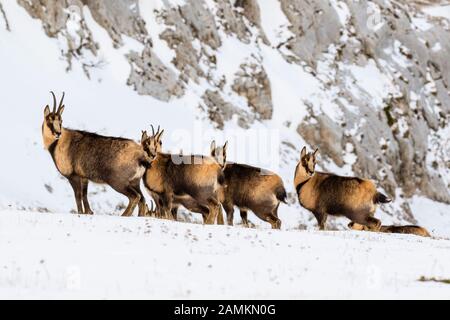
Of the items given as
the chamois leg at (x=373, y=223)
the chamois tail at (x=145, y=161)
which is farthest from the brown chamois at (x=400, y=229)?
the chamois tail at (x=145, y=161)

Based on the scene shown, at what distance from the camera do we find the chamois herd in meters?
15.9

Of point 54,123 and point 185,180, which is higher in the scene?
point 54,123

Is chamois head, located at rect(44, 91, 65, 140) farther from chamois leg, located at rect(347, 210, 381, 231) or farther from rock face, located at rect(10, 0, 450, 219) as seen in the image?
rock face, located at rect(10, 0, 450, 219)

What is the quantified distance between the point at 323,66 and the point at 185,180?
29.7 metres

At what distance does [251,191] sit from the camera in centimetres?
1841

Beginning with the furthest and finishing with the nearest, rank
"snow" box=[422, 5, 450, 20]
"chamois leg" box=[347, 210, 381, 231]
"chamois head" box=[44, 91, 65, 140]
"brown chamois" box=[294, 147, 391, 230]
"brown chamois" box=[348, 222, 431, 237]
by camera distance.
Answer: "snow" box=[422, 5, 450, 20] → "brown chamois" box=[348, 222, 431, 237] → "chamois leg" box=[347, 210, 381, 231] → "brown chamois" box=[294, 147, 391, 230] → "chamois head" box=[44, 91, 65, 140]

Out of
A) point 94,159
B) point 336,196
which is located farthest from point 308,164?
point 94,159

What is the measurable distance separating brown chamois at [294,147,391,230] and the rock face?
1558 cm

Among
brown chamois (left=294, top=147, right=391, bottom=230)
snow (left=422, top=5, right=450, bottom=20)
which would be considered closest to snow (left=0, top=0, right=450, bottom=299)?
brown chamois (left=294, top=147, right=391, bottom=230)

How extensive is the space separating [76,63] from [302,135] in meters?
12.9

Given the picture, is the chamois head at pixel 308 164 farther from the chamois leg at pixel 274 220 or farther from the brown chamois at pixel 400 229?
the brown chamois at pixel 400 229

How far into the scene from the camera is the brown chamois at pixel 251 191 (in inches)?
723

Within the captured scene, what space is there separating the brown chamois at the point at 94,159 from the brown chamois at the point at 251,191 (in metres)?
2.81

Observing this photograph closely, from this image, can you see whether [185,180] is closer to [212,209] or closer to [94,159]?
[212,209]
